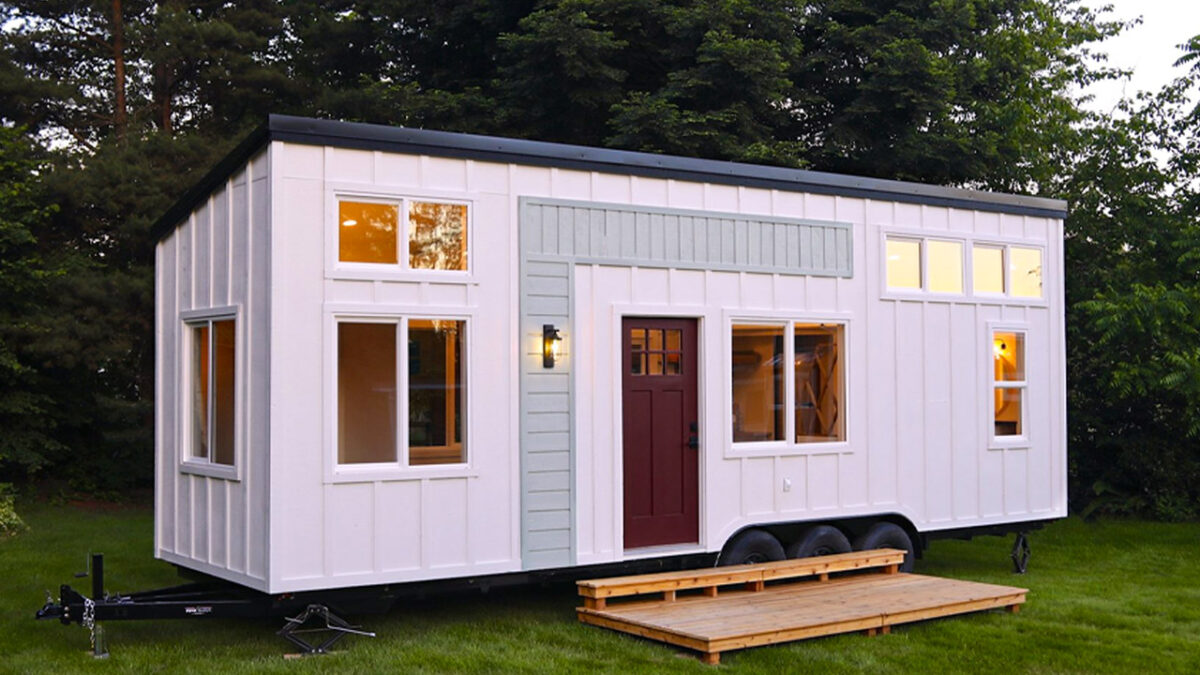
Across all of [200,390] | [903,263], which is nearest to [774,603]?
[903,263]

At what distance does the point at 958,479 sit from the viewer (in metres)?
10.7

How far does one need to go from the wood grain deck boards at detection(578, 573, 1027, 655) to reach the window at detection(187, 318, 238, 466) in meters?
2.72

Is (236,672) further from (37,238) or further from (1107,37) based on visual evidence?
(1107,37)

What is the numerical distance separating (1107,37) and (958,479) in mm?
10989

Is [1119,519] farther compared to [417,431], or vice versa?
[1119,519]

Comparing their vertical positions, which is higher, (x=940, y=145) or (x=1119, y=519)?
(x=940, y=145)

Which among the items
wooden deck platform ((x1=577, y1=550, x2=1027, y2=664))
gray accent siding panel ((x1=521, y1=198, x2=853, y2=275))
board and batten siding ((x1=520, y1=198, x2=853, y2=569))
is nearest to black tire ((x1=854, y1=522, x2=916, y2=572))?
wooden deck platform ((x1=577, y1=550, x2=1027, y2=664))

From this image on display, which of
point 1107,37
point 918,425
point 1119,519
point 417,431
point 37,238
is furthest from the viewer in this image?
point 1107,37

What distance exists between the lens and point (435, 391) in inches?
323

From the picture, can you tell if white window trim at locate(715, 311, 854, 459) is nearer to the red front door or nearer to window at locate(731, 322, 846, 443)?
window at locate(731, 322, 846, 443)

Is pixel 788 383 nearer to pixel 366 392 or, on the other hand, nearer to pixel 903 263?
pixel 903 263

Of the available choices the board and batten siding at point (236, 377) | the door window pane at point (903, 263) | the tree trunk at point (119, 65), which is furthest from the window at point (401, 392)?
the tree trunk at point (119, 65)

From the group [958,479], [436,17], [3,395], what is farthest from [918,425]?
[3,395]

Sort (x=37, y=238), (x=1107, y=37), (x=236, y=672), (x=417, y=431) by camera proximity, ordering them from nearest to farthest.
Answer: (x=236, y=672), (x=417, y=431), (x=37, y=238), (x=1107, y=37)
